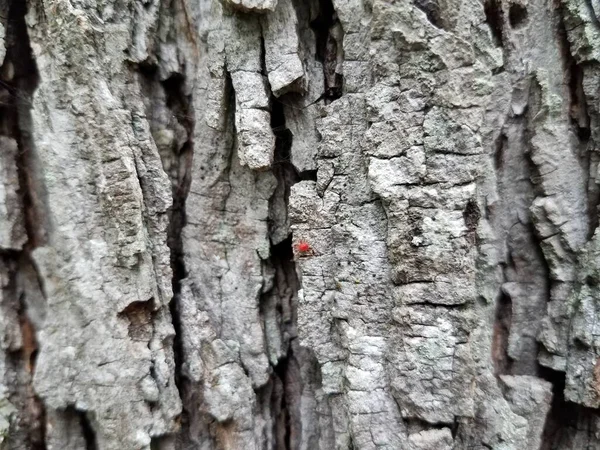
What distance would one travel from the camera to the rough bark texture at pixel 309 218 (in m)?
2.57

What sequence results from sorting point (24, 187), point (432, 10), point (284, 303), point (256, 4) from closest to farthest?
1. point (432, 10)
2. point (256, 4)
3. point (24, 187)
4. point (284, 303)

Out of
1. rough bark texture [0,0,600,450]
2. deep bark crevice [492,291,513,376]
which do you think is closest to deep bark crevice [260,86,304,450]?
rough bark texture [0,0,600,450]

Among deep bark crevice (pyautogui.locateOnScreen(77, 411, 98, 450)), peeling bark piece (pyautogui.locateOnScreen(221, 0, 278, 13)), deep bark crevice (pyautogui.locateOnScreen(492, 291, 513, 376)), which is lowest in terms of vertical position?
deep bark crevice (pyautogui.locateOnScreen(77, 411, 98, 450))

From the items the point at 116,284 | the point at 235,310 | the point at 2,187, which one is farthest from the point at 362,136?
the point at 2,187

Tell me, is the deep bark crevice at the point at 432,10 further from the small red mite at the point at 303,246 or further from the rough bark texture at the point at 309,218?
the small red mite at the point at 303,246

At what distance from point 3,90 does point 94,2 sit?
104 centimetres

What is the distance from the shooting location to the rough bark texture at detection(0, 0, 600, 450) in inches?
101

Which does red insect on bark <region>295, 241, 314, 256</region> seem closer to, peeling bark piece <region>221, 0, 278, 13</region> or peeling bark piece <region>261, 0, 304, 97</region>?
peeling bark piece <region>261, 0, 304, 97</region>

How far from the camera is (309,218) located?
9.51 ft

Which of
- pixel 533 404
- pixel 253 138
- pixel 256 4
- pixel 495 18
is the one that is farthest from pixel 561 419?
pixel 256 4

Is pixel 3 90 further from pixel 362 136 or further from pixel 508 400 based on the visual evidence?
pixel 508 400

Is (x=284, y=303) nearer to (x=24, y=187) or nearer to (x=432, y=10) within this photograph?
(x=24, y=187)

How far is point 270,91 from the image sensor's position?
304cm

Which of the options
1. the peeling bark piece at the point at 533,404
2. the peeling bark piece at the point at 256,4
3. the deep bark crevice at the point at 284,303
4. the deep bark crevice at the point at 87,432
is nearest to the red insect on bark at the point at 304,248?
the deep bark crevice at the point at 284,303
